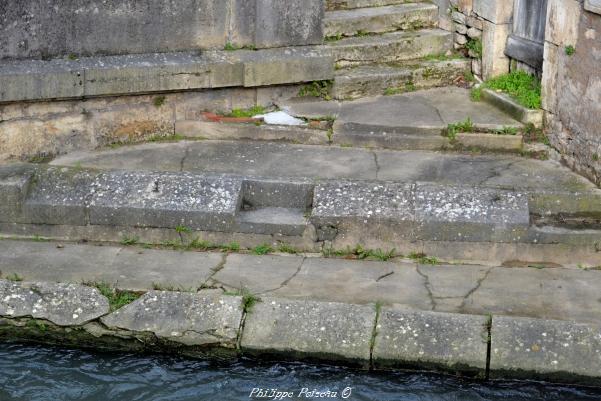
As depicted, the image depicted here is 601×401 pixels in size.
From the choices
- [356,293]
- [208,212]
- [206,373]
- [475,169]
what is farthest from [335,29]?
[206,373]

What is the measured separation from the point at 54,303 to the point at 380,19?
426 centimetres

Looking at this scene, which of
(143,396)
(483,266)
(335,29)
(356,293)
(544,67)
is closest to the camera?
(143,396)

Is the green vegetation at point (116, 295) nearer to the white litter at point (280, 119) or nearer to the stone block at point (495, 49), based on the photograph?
the white litter at point (280, 119)

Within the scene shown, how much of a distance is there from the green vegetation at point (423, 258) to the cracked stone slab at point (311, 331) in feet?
2.81

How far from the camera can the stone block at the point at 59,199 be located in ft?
22.2

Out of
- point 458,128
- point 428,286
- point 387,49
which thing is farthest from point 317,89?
point 428,286

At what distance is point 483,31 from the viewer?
8.52 meters

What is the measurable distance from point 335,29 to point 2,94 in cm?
302

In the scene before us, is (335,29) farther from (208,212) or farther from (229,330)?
(229,330)

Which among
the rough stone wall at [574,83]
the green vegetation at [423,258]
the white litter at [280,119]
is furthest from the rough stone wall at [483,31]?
the green vegetation at [423,258]

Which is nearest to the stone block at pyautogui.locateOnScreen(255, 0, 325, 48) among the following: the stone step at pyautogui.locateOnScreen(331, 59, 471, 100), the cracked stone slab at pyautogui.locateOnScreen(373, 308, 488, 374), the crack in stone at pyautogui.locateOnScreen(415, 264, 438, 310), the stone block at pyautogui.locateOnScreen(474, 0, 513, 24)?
the stone step at pyautogui.locateOnScreen(331, 59, 471, 100)

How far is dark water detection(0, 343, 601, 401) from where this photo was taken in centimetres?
542

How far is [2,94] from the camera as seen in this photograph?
7.00 metres

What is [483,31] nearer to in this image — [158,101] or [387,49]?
[387,49]
